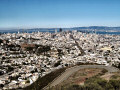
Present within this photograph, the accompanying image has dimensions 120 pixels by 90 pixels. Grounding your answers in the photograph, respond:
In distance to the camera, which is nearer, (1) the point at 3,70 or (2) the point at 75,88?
(2) the point at 75,88

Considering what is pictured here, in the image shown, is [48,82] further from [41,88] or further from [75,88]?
[75,88]

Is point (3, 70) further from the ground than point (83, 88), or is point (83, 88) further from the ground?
point (83, 88)

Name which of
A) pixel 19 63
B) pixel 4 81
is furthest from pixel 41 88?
pixel 19 63

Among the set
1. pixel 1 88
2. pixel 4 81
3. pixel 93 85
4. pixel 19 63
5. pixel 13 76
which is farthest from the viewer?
pixel 19 63

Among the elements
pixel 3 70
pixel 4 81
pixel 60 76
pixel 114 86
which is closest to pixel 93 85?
pixel 114 86

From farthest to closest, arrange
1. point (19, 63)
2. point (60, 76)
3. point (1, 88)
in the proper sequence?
1. point (19, 63)
2. point (1, 88)
3. point (60, 76)

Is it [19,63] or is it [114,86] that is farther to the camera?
[19,63]

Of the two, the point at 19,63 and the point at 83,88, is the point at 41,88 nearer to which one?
the point at 83,88

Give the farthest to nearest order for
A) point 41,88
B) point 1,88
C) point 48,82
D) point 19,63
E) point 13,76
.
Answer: point 19,63, point 13,76, point 1,88, point 48,82, point 41,88

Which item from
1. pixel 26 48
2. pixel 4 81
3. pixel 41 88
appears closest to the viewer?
pixel 41 88
